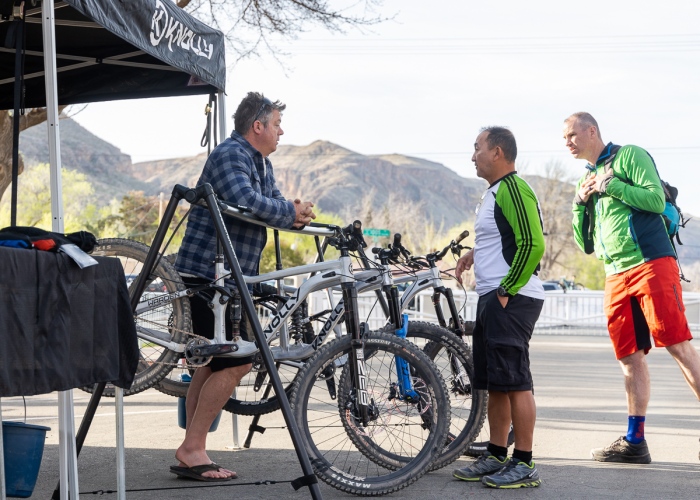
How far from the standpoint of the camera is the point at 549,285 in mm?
55062

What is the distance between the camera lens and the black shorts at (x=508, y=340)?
5.42m

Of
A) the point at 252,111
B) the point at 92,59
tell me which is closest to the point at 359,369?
the point at 252,111

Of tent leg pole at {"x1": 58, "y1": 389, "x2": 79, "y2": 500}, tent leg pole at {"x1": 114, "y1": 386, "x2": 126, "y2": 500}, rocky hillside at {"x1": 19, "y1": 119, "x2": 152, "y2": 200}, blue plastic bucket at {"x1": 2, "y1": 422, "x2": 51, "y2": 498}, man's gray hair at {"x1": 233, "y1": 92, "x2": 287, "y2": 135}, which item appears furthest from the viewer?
rocky hillside at {"x1": 19, "y1": 119, "x2": 152, "y2": 200}

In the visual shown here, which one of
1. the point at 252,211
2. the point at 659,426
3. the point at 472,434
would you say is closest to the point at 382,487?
the point at 472,434

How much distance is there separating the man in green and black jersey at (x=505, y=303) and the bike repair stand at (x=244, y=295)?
1.35 metres

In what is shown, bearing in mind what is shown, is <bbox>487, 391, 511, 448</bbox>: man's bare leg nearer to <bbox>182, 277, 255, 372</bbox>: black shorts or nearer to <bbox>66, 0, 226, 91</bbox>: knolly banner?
<bbox>182, 277, 255, 372</bbox>: black shorts

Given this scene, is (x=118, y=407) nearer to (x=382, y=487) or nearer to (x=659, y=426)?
(x=382, y=487)

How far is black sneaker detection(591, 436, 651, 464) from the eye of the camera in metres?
6.28

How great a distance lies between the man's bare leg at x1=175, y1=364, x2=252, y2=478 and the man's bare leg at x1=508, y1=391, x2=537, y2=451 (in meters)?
1.55

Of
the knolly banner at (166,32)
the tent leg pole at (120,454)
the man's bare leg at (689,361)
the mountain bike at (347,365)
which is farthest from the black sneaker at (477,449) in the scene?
the knolly banner at (166,32)

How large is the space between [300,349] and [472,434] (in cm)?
118

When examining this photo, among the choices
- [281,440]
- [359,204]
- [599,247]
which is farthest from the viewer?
[359,204]

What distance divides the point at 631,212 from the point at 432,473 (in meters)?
2.15

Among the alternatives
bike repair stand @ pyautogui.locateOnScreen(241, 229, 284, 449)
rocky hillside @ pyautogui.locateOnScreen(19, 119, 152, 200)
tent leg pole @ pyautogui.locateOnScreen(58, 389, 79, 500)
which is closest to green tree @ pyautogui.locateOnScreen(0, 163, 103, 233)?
bike repair stand @ pyautogui.locateOnScreen(241, 229, 284, 449)
